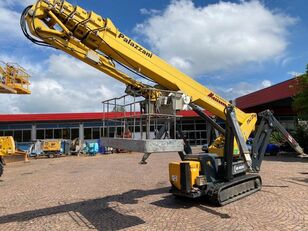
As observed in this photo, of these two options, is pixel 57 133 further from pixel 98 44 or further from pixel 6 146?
pixel 98 44

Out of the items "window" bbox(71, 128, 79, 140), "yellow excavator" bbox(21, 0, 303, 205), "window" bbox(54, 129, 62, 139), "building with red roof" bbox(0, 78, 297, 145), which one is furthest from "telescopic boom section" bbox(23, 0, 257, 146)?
"window" bbox(54, 129, 62, 139)

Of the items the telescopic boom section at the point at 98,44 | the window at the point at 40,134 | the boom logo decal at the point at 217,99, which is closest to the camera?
the telescopic boom section at the point at 98,44

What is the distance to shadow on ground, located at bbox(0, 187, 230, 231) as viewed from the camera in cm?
834

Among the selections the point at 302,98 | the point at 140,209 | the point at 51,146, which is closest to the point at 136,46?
the point at 140,209

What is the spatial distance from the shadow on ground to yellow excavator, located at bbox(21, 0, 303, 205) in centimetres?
56

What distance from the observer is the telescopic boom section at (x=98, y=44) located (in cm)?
791

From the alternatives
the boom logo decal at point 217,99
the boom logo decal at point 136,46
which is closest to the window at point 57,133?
the boom logo decal at point 217,99

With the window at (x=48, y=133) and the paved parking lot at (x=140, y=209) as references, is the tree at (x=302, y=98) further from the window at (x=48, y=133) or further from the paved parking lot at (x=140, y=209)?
the window at (x=48, y=133)

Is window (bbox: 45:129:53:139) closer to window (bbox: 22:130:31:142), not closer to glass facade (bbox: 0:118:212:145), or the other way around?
glass facade (bbox: 0:118:212:145)

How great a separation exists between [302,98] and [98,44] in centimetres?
1972

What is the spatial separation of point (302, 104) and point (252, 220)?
18.5 m

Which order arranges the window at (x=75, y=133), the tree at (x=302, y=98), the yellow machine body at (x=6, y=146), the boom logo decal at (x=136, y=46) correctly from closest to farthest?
the boom logo decal at (x=136, y=46)
the yellow machine body at (x=6, y=146)
the tree at (x=302, y=98)
the window at (x=75, y=133)

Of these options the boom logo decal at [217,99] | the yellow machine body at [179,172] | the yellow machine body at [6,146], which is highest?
the boom logo decal at [217,99]

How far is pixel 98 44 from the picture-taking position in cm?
866
